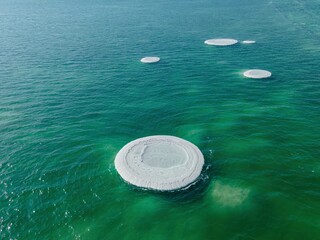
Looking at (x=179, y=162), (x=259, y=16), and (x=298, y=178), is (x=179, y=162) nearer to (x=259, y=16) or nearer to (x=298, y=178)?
(x=298, y=178)

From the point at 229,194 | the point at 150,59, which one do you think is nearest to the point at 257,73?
the point at 150,59

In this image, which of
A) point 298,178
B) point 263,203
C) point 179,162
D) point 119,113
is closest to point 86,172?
point 179,162

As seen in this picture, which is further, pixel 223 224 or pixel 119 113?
pixel 119 113

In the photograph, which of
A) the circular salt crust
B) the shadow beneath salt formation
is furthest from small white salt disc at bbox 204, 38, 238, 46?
the shadow beneath salt formation

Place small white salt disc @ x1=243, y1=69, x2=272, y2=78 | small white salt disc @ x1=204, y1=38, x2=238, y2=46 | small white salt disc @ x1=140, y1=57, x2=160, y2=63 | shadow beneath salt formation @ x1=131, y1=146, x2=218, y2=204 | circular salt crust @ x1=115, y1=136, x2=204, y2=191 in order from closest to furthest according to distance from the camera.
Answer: shadow beneath salt formation @ x1=131, y1=146, x2=218, y2=204 → circular salt crust @ x1=115, y1=136, x2=204, y2=191 → small white salt disc @ x1=243, y1=69, x2=272, y2=78 → small white salt disc @ x1=140, y1=57, x2=160, y2=63 → small white salt disc @ x1=204, y1=38, x2=238, y2=46

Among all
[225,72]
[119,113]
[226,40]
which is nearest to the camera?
[119,113]

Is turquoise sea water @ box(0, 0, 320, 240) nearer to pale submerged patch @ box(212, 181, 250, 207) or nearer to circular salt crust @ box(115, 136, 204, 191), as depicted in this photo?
pale submerged patch @ box(212, 181, 250, 207)

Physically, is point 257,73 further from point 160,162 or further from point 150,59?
point 160,162
